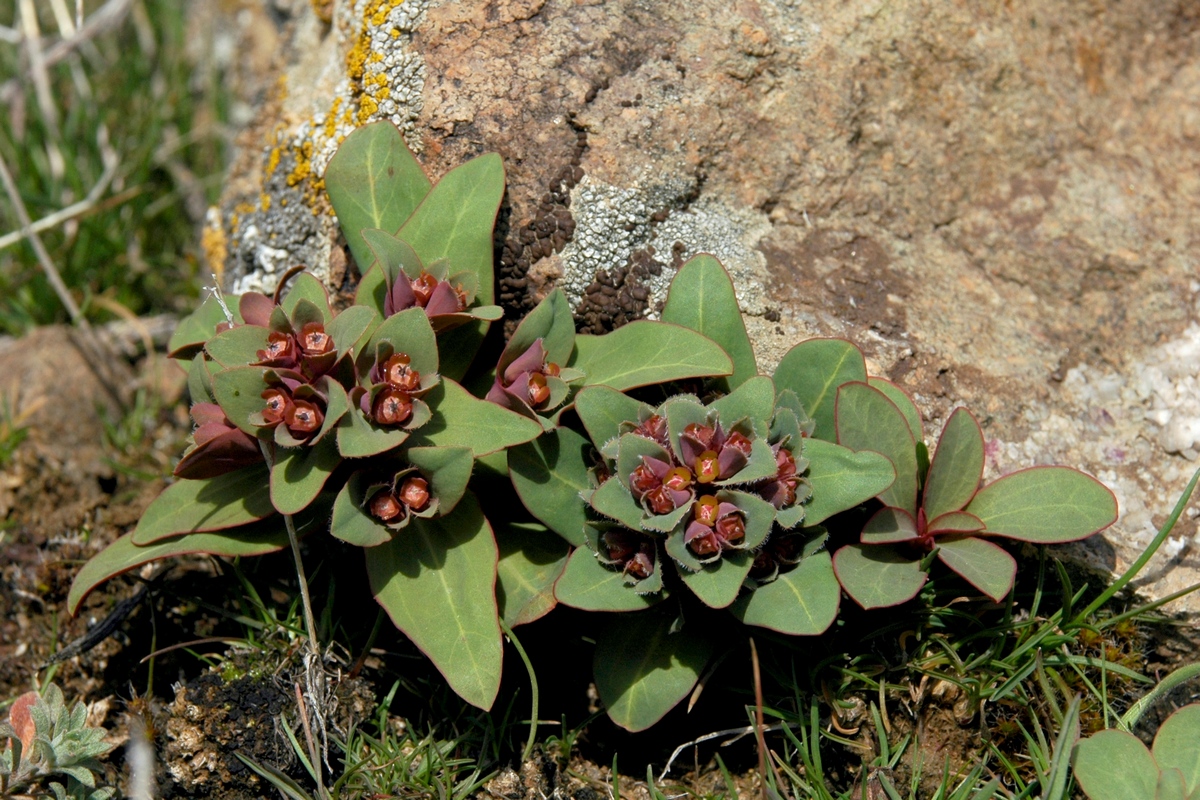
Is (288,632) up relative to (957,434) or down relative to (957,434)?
down

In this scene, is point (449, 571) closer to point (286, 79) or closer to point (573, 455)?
point (573, 455)

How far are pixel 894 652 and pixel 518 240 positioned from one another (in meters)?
1.52

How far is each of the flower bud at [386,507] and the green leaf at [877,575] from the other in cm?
105

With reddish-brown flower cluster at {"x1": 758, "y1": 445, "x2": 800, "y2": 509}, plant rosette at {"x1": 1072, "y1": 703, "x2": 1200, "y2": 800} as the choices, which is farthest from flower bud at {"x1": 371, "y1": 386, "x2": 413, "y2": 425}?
plant rosette at {"x1": 1072, "y1": 703, "x2": 1200, "y2": 800}

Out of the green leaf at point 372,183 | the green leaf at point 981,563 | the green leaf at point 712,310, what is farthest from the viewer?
the green leaf at point 372,183

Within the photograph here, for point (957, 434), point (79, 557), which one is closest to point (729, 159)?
point (957, 434)

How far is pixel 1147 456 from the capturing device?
105 inches

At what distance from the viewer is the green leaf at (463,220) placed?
2.52 meters

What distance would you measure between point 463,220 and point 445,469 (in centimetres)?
72

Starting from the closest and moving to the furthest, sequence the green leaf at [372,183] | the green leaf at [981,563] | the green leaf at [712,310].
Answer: the green leaf at [981,563]
the green leaf at [712,310]
the green leaf at [372,183]

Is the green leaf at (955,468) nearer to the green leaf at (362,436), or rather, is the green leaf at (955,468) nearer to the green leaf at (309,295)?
the green leaf at (362,436)

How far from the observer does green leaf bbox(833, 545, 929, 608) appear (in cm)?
219

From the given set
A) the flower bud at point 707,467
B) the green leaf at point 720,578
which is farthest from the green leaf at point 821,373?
the green leaf at point 720,578

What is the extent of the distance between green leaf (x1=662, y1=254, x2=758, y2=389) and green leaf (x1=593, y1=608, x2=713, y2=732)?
2.20 feet
